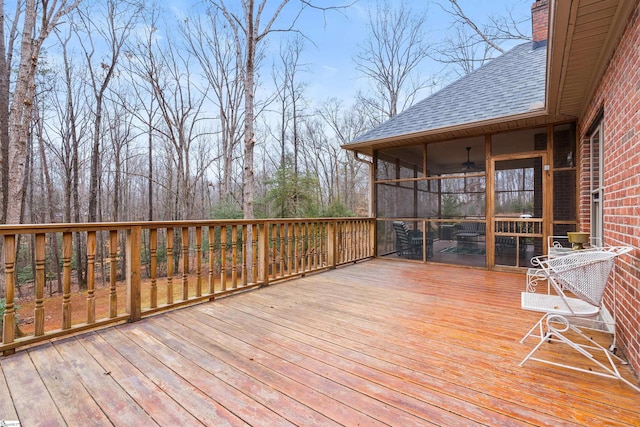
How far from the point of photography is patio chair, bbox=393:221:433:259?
232 inches

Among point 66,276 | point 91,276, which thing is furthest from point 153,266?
point 66,276

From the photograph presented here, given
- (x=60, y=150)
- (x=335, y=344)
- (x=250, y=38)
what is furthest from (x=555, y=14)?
(x=60, y=150)

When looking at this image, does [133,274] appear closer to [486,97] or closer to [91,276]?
[91,276]

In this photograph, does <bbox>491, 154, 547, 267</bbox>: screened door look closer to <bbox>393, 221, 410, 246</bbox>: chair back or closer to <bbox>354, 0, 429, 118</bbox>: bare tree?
<bbox>393, 221, 410, 246</bbox>: chair back

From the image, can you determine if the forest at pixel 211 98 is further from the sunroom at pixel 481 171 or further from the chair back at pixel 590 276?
the chair back at pixel 590 276

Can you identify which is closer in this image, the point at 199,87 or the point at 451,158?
the point at 451,158

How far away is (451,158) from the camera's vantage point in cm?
568

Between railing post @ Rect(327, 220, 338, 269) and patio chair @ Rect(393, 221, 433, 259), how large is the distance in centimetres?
170

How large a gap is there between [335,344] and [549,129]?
4.68 metres

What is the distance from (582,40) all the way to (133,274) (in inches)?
162

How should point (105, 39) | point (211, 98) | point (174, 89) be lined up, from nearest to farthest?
1. point (105, 39)
2. point (174, 89)
3. point (211, 98)

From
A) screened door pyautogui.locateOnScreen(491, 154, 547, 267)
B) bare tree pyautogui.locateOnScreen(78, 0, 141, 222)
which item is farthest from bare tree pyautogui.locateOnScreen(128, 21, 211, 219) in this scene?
screened door pyautogui.locateOnScreen(491, 154, 547, 267)

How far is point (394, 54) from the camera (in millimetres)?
13070

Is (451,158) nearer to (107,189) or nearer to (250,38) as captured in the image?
(250,38)
